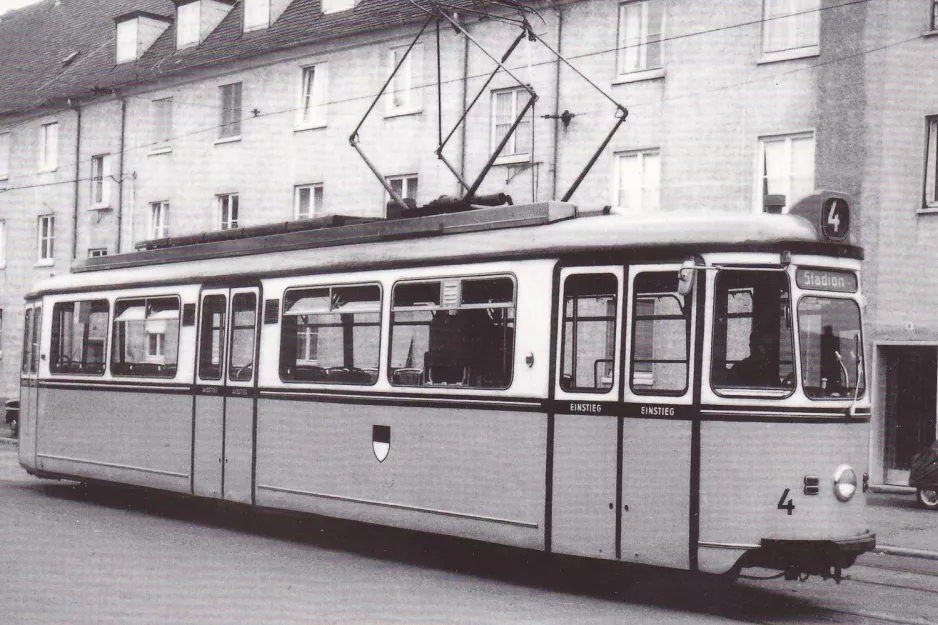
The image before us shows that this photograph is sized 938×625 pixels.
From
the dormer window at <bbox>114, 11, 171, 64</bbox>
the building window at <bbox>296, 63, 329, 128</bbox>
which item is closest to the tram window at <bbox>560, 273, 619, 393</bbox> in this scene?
the building window at <bbox>296, 63, 329, 128</bbox>

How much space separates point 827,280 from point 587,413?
6.42 feet

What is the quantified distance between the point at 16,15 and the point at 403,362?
41544 mm

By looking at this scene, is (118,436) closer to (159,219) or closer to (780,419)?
(780,419)

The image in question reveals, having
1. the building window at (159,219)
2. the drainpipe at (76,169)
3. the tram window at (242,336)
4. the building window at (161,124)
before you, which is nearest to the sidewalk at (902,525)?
the tram window at (242,336)

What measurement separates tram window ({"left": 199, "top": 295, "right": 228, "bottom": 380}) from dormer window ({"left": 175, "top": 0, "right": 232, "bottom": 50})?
2168 centimetres

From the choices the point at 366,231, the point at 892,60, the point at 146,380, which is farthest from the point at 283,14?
the point at 366,231

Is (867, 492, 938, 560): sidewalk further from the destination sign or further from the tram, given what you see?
the destination sign

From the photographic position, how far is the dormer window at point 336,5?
28334 mm

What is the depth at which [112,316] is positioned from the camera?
46.9 feet

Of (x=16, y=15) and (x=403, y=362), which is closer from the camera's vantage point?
Answer: (x=403, y=362)

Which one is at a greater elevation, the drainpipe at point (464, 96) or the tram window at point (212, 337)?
the drainpipe at point (464, 96)

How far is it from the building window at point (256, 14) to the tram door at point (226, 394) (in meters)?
19.3

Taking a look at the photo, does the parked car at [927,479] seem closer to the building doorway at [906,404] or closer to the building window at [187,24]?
the building doorway at [906,404]

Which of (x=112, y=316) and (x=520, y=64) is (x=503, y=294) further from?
(x=520, y=64)
